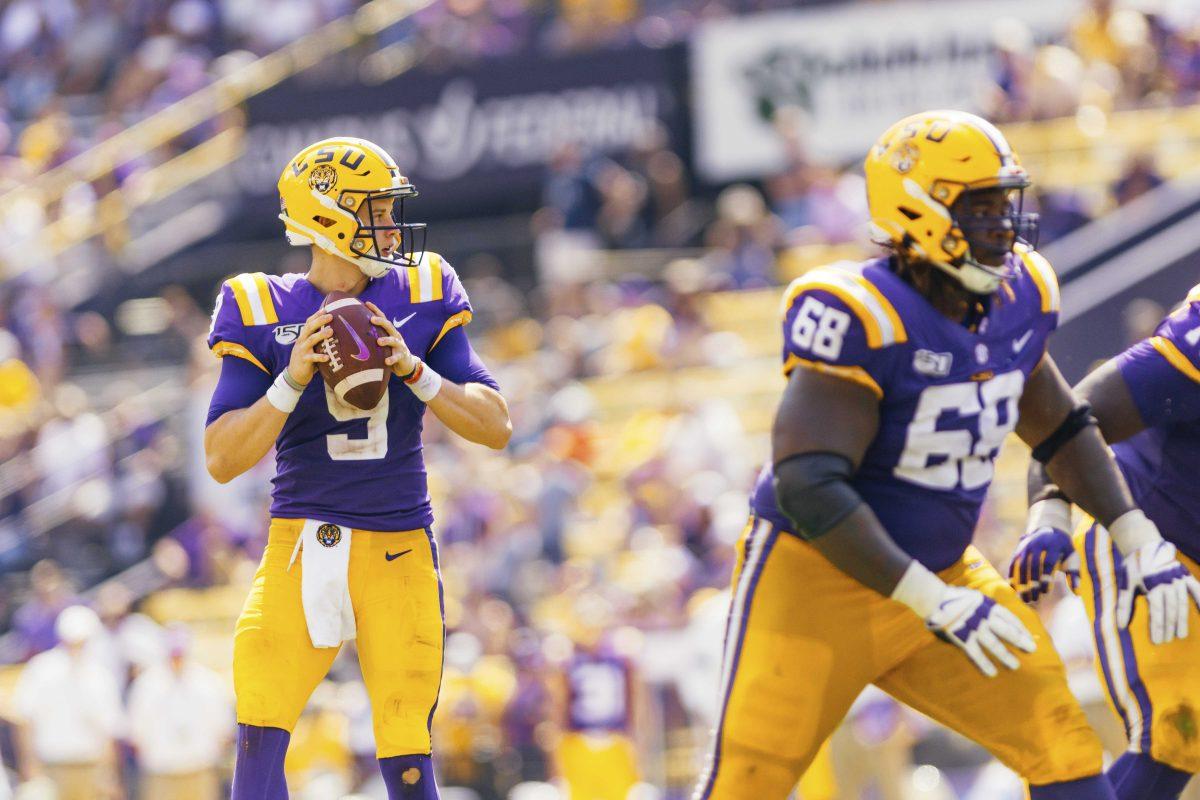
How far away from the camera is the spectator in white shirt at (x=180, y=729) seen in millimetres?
11094

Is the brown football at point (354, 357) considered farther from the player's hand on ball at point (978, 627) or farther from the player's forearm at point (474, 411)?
the player's hand on ball at point (978, 627)

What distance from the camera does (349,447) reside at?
5.03 meters

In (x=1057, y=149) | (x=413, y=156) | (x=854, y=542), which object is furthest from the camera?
(x=413, y=156)

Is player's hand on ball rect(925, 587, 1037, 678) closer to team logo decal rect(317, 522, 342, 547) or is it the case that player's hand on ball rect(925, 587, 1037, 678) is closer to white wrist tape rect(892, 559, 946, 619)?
white wrist tape rect(892, 559, 946, 619)

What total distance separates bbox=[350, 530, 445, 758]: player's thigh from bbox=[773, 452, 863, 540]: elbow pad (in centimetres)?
110

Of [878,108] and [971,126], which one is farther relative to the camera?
[878,108]

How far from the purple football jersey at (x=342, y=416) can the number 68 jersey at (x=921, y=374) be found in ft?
3.12

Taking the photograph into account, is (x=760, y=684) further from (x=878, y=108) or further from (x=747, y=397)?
(x=878, y=108)

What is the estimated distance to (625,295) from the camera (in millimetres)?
14477

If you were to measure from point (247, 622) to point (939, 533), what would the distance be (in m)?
1.69

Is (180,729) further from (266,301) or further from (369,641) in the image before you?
(266,301)

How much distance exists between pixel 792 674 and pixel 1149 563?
3.00 ft

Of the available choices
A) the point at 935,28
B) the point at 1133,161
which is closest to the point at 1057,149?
the point at 1133,161

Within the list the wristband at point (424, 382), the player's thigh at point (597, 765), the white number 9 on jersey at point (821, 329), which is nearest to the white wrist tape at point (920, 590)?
the white number 9 on jersey at point (821, 329)
